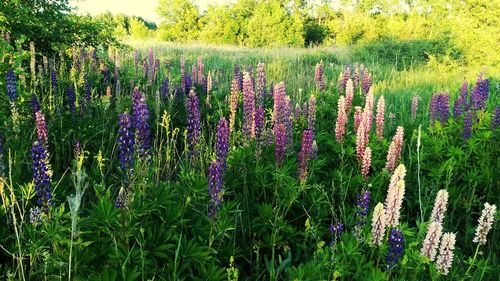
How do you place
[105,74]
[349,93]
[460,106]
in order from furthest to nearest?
[105,74] → [460,106] → [349,93]

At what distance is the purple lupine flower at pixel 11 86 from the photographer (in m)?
3.11

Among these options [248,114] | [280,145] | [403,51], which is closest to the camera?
[280,145]

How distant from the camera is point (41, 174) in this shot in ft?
6.18

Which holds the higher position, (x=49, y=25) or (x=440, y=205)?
(x=49, y=25)

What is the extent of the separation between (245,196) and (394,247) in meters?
1.03

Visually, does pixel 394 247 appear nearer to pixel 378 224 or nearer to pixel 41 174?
pixel 378 224

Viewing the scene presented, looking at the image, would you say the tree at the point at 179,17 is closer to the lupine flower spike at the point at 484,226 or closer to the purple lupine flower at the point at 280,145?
the purple lupine flower at the point at 280,145

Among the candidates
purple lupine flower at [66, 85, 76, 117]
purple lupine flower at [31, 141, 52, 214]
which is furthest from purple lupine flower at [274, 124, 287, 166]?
purple lupine flower at [66, 85, 76, 117]

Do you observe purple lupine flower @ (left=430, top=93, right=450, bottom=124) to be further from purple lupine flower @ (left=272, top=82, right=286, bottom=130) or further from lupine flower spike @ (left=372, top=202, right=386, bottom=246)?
lupine flower spike @ (left=372, top=202, right=386, bottom=246)

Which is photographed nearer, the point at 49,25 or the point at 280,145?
the point at 280,145

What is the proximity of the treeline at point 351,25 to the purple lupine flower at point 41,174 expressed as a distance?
11.5 metres

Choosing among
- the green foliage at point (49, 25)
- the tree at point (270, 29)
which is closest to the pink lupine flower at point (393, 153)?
the green foliage at point (49, 25)

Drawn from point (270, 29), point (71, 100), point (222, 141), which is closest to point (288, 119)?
point (222, 141)

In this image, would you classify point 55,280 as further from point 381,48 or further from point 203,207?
point 381,48
